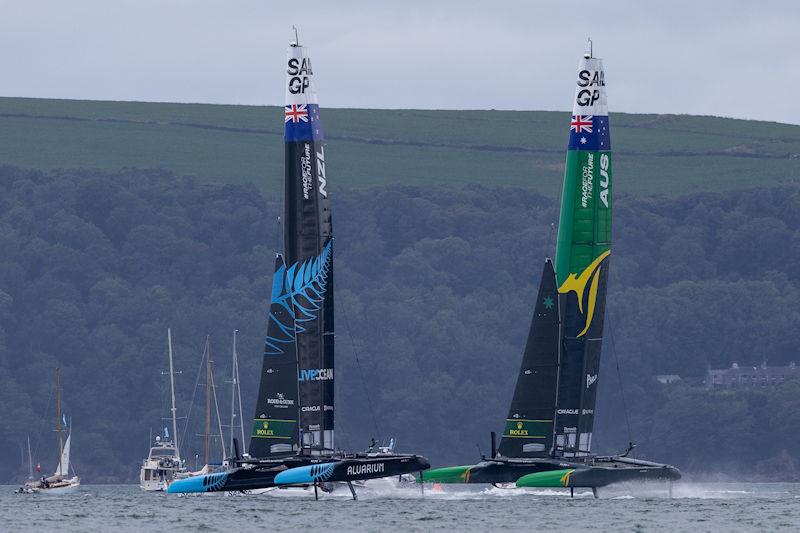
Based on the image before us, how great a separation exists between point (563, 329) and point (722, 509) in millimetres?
8657

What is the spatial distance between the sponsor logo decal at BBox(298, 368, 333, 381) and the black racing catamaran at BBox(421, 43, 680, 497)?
14.2ft

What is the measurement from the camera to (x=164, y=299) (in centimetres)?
16888

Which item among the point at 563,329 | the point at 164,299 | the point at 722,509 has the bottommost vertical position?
the point at 722,509

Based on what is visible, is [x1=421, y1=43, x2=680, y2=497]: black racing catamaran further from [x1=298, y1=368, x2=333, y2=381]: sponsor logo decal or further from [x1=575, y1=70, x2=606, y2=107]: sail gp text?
[x1=298, y1=368, x2=333, y2=381]: sponsor logo decal

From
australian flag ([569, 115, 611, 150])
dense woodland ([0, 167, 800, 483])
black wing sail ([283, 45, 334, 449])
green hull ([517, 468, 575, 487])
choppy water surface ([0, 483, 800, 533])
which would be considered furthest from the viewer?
dense woodland ([0, 167, 800, 483])

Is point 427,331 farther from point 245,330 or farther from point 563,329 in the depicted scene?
point 563,329

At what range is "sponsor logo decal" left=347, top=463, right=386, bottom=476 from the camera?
60.6 meters

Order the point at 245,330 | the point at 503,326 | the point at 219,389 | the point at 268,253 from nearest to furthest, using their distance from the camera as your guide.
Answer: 1. the point at 219,389
2. the point at 245,330
3. the point at 503,326
4. the point at 268,253

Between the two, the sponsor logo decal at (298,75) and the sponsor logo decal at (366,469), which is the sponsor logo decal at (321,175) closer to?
the sponsor logo decal at (298,75)

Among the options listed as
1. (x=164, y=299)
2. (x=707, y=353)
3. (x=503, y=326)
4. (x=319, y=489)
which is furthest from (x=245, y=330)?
(x=319, y=489)

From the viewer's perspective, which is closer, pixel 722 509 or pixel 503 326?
pixel 722 509

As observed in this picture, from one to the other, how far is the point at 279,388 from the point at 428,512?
6.71m

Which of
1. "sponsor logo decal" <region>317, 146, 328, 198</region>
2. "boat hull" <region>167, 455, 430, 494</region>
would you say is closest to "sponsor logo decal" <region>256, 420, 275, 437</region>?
"boat hull" <region>167, 455, 430, 494</region>

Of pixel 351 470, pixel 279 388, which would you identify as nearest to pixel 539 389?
pixel 279 388
